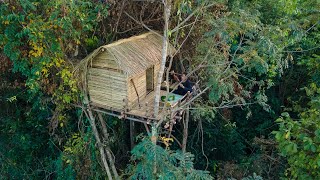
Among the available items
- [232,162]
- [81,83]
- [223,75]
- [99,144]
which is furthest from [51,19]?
[232,162]

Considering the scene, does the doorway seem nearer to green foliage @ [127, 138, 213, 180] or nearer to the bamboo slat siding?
the bamboo slat siding

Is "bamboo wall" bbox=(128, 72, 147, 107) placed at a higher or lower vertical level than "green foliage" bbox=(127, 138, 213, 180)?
higher

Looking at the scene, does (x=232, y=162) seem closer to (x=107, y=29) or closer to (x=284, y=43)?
(x=284, y=43)

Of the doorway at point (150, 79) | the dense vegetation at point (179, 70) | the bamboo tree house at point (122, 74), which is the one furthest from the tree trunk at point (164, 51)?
the doorway at point (150, 79)

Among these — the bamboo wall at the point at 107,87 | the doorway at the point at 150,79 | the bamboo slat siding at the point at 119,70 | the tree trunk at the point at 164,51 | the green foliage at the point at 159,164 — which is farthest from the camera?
the doorway at the point at 150,79

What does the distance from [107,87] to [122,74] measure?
1.46 feet

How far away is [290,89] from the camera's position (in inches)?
323

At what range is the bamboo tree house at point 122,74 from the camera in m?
4.85

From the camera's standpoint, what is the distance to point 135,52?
5121 mm

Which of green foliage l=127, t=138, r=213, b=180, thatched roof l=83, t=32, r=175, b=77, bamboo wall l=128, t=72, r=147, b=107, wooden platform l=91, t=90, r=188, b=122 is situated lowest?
green foliage l=127, t=138, r=213, b=180

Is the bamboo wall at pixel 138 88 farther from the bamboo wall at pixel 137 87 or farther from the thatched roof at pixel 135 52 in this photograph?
the thatched roof at pixel 135 52

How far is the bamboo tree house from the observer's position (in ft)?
15.9

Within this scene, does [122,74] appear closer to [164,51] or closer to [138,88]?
[138,88]

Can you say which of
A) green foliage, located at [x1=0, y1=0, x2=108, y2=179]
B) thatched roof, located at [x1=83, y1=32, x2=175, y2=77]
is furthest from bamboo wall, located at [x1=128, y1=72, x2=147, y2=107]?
green foliage, located at [x1=0, y1=0, x2=108, y2=179]
